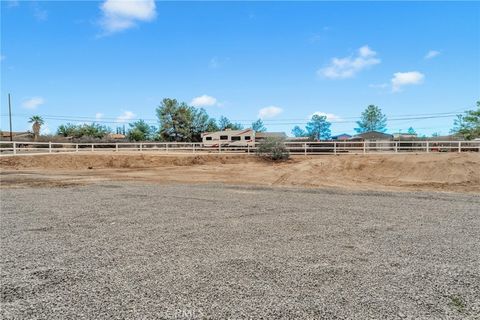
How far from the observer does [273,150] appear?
21.9 meters

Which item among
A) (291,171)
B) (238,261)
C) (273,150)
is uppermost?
(273,150)

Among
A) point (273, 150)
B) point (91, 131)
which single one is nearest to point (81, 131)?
point (91, 131)

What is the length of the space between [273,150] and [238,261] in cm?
1786

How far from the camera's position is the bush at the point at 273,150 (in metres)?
21.8

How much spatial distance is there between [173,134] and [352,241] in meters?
61.8

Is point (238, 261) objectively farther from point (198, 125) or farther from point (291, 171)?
point (198, 125)

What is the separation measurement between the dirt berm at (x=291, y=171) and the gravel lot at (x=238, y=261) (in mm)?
5880

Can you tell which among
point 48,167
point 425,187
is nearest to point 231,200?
point 425,187

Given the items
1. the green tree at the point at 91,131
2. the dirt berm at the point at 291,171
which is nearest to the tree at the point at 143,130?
the green tree at the point at 91,131

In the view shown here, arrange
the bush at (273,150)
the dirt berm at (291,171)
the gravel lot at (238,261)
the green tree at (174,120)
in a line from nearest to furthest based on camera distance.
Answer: the gravel lot at (238,261)
the dirt berm at (291,171)
the bush at (273,150)
the green tree at (174,120)

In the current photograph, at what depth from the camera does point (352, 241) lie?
5.14 metres

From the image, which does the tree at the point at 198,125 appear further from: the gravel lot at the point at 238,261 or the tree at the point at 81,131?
the gravel lot at the point at 238,261

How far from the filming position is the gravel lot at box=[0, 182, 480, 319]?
10.1ft

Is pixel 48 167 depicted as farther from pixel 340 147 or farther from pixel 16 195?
pixel 340 147
